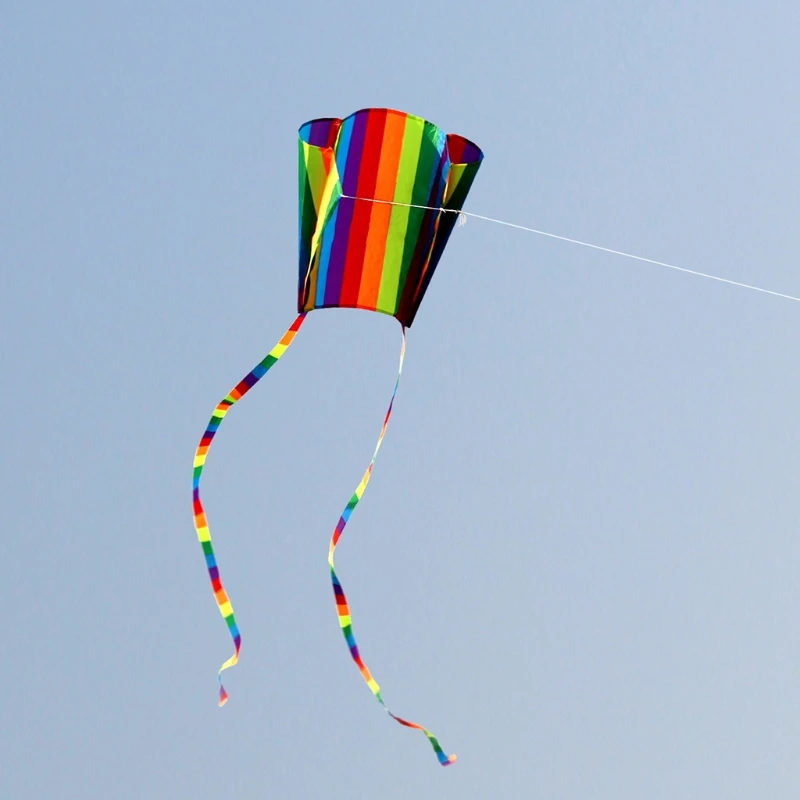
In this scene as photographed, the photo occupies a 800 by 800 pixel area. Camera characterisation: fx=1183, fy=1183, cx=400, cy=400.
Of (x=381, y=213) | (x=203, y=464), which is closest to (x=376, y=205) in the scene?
(x=381, y=213)

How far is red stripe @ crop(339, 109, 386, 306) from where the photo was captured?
5.97m

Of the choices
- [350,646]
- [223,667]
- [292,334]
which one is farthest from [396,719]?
[292,334]

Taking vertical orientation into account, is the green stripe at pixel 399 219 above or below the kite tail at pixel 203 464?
above

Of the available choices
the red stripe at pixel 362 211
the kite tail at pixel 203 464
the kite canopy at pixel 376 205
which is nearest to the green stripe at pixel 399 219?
the kite canopy at pixel 376 205

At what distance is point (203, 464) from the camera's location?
610cm

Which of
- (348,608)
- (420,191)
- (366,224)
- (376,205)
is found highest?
(420,191)

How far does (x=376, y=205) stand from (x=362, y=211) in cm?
8

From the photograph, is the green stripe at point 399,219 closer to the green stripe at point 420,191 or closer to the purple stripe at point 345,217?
the green stripe at point 420,191

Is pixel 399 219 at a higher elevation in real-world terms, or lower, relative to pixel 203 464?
higher

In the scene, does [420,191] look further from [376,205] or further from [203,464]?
[203,464]

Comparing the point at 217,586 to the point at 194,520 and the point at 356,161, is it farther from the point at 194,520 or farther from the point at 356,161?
the point at 356,161

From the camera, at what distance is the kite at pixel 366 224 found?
6.00 meters

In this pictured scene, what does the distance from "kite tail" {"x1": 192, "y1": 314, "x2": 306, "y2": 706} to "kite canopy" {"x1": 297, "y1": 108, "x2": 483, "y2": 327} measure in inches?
13.2

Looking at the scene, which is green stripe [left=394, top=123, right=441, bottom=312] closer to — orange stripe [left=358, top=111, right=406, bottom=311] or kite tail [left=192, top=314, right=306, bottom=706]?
orange stripe [left=358, top=111, right=406, bottom=311]
